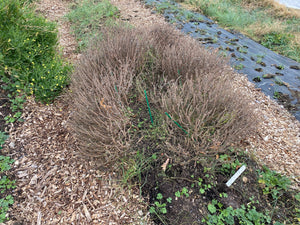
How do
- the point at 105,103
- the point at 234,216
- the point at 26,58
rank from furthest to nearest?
the point at 26,58, the point at 105,103, the point at 234,216

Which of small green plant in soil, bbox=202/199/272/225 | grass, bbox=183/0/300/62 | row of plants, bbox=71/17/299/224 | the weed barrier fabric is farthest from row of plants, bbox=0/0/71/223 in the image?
grass, bbox=183/0/300/62

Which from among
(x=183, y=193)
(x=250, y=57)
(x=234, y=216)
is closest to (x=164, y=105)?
(x=183, y=193)

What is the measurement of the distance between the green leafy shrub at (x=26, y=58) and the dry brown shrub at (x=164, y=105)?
47 centimetres

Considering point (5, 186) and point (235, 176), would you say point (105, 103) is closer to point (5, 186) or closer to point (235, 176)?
point (5, 186)

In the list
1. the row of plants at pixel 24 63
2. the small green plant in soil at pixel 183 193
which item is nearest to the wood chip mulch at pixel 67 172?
the row of plants at pixel 24 63

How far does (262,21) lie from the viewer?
7.74 metres

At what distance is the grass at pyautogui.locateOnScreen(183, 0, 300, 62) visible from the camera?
20.9 feet

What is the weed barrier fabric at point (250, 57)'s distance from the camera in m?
4.22

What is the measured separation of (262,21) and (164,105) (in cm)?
764

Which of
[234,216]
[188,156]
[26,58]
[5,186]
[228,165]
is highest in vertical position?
[26,58]

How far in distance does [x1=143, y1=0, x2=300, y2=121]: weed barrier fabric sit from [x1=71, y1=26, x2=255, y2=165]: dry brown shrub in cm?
172

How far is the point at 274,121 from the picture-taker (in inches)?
134

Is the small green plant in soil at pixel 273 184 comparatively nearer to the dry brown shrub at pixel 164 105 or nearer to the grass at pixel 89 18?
the dry brown shrub at pixel 164 105

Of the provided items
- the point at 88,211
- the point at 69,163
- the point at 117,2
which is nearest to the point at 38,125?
the point at 69,163
